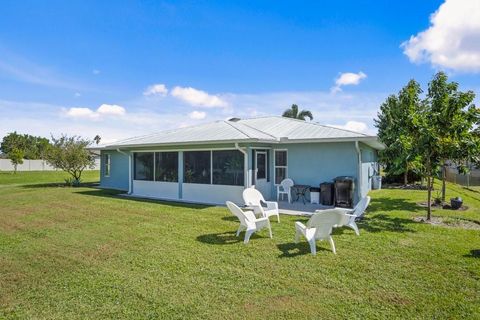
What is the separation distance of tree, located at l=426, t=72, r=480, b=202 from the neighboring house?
2.03 m

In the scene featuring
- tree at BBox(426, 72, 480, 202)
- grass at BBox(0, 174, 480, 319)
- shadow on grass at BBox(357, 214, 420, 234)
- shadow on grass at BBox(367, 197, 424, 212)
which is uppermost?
tree at BBox(426, 72, 480, 202)

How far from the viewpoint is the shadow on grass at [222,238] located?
702 centimetres

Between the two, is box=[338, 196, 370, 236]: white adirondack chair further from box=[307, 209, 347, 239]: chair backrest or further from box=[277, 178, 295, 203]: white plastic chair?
box=[277, 178, 295, 203]: white plastic chair

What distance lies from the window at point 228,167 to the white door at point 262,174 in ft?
2.56

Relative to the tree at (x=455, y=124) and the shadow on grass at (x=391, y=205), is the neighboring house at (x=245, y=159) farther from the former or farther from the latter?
the tree at (x=455, y=124)

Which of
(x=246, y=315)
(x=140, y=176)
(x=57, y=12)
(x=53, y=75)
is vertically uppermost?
Answer: (x=57, y=12)

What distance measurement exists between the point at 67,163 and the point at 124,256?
696 inches

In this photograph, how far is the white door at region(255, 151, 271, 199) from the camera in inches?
500

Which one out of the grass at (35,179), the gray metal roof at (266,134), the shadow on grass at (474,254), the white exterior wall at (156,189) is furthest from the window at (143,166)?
the shadow on grass at (474,254)

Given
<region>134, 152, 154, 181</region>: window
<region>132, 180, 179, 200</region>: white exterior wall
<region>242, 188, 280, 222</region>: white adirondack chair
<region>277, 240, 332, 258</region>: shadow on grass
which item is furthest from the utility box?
<region>134, 152, 154, 181</region>: window

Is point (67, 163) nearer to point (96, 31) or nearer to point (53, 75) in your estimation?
point (53, 75)

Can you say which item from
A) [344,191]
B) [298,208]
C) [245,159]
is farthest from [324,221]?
[245,159]

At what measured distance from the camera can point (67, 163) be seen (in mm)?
20656

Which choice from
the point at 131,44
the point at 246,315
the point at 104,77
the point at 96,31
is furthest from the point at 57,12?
the point at 246,315
